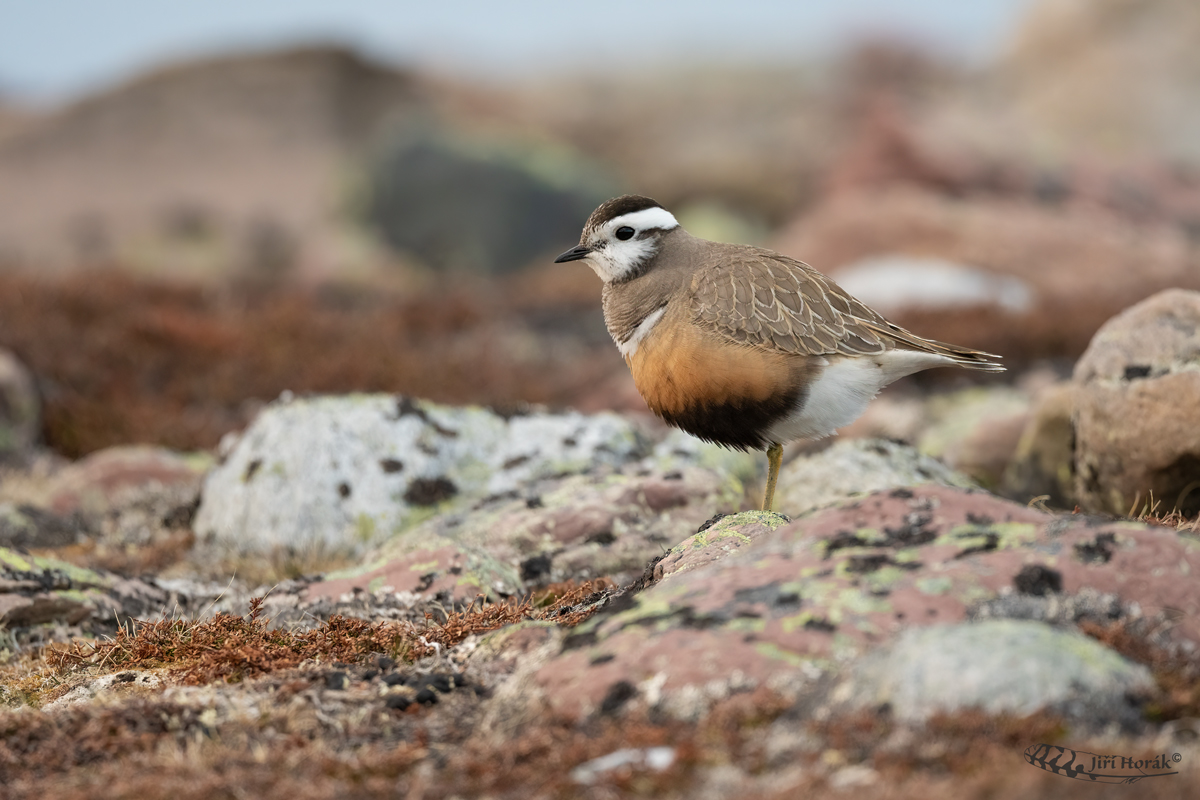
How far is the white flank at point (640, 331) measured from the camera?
21.5ft

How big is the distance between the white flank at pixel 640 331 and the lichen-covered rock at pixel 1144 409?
2.89 meters

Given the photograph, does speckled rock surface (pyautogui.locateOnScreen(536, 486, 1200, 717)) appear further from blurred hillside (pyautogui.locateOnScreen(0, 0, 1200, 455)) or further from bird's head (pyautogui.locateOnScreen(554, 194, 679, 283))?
blurred hillside (pyautogui.locateOnScreen(0, 0, 1200, 455))

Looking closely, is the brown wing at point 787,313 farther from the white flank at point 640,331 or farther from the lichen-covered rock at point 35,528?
the lichen-covered rock at point 35,528

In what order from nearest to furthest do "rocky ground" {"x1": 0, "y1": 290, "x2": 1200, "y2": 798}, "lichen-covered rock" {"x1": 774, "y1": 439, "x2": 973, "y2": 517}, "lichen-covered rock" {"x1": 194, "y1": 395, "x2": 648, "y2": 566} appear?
1. "rocky ground" {"x1": 0, "y1": 290, "x2": 1200, "y2": 798}
2. "lichen-covered rock" {"x1": 774, "y1": 439, "x2": 973, "y2": 517}
3. "lichen-covered rock" {"x1": 194, "y1": 395, "x2": 648, "y2": 566}

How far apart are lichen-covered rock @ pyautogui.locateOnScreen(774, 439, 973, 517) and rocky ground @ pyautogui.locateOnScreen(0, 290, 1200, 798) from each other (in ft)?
2.78

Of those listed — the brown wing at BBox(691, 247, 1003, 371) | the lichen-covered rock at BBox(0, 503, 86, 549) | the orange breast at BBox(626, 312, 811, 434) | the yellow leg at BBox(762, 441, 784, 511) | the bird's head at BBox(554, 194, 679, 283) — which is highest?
the bird's head at BBox(554, 194, 679, 283)

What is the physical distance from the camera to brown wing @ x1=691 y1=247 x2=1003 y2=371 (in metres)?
6.25

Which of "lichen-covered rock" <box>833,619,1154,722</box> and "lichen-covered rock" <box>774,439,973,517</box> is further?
"lichen-covered rock" <box>774,439,973,517</box>

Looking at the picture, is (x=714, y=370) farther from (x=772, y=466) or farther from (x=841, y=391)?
(x=772, y=466)

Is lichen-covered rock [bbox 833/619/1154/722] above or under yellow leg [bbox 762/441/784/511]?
above

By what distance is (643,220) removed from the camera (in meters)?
6.88

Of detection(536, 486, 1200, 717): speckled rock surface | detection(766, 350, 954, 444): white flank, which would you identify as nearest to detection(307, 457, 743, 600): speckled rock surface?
detection(766, 350, 954, 444): white flank

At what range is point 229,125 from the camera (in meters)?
43.8

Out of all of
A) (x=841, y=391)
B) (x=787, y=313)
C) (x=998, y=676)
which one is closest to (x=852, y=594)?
(x=998, y=676)
